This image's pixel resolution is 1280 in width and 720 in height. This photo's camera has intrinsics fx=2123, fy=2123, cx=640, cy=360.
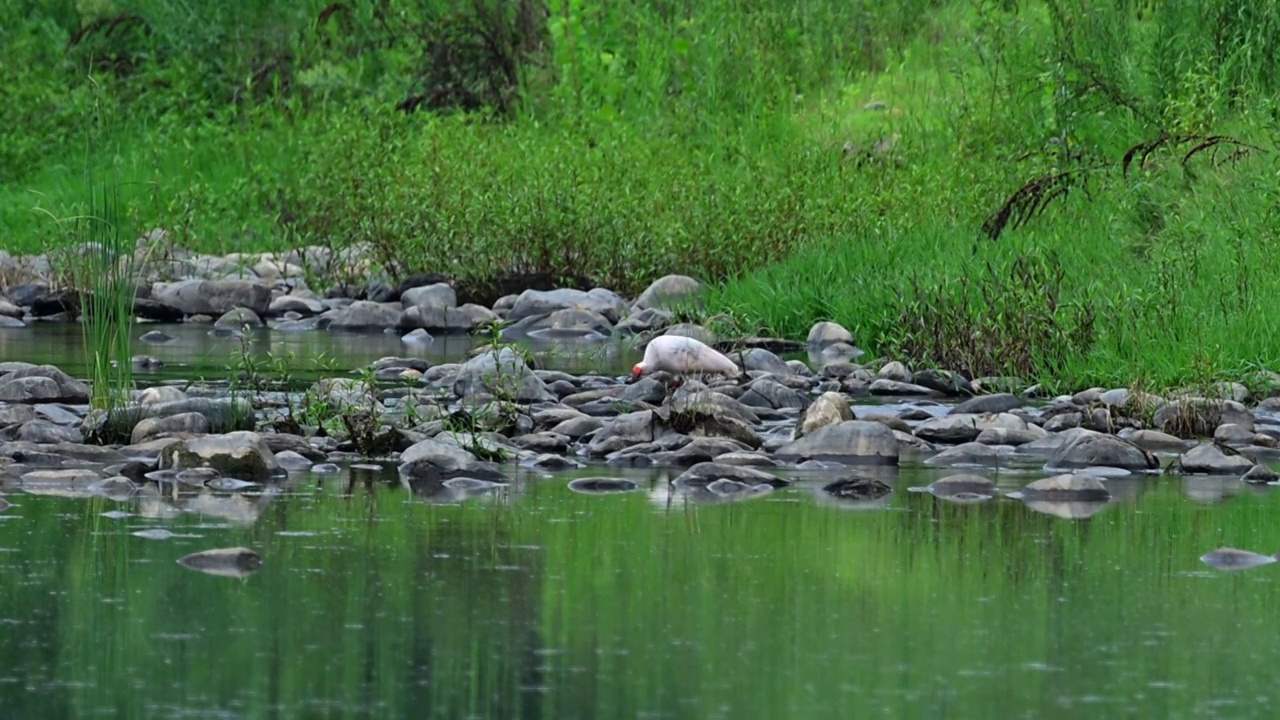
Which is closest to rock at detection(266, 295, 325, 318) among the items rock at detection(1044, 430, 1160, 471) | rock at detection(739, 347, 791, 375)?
rock at detection(739, 347, 791, 375)

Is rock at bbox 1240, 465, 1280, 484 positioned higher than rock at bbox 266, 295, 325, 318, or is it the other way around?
rock at bbox 266, 295, 325, 318

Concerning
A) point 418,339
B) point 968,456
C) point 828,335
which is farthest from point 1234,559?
point 418,339

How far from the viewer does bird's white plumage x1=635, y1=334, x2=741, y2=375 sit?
870 centimetres

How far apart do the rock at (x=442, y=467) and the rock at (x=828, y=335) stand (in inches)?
178

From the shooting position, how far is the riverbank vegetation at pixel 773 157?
9297mm

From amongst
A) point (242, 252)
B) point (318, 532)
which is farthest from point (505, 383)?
point (242, 252)

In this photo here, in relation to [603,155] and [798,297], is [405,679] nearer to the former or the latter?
[798,297]

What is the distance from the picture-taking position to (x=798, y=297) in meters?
11.3

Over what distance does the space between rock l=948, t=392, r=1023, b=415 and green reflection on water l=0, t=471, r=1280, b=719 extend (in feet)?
6.83

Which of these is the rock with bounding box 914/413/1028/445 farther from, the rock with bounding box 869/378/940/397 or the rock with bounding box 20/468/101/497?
the rock with bounding box 20/468/101/497

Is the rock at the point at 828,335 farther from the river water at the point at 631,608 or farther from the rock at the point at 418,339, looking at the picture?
the river water at the point at 631,608

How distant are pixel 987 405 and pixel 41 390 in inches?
137

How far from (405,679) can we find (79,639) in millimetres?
662

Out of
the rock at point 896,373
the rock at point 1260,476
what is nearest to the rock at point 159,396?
the rock at point 896,373
